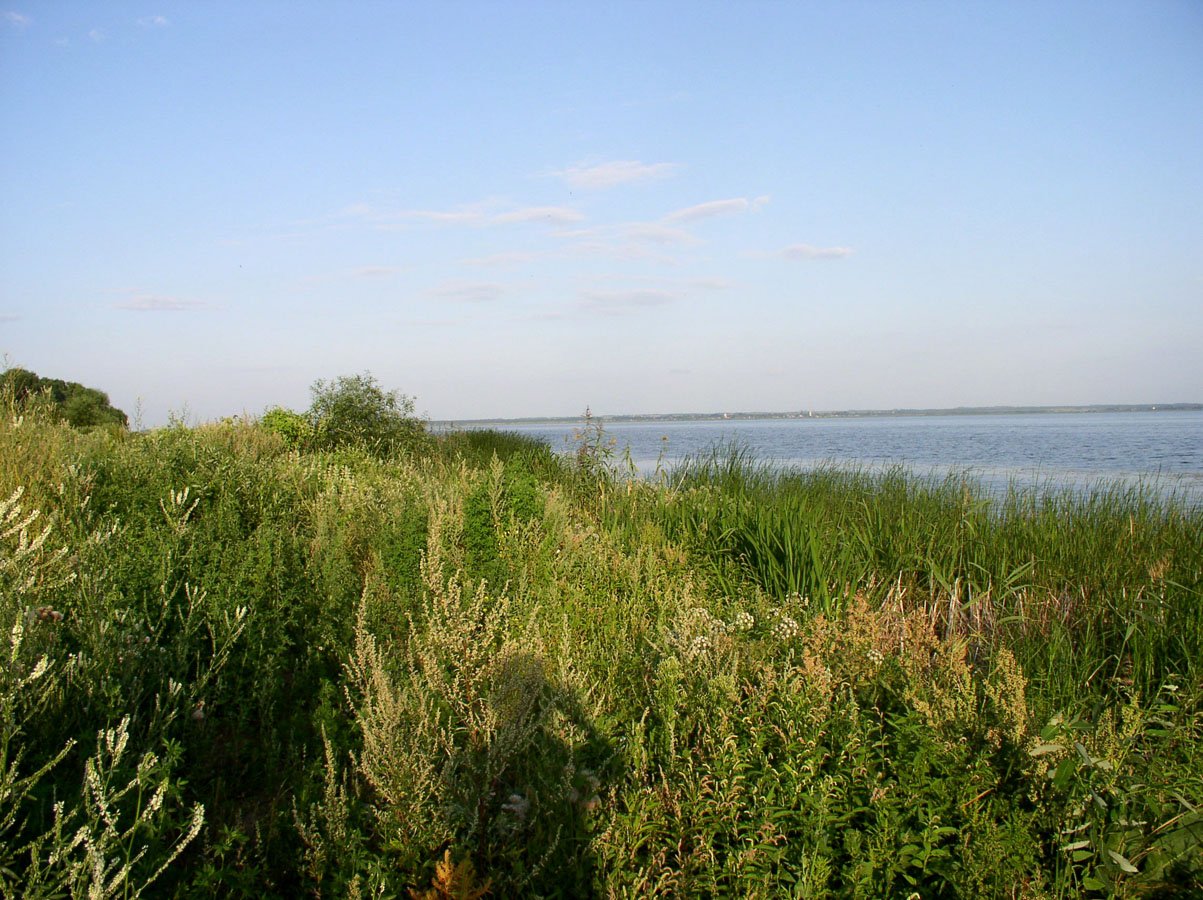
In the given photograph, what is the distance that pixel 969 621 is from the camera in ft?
16.5

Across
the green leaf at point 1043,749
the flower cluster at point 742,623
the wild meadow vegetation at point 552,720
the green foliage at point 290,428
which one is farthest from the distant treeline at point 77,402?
the green leaf at point 1043,749

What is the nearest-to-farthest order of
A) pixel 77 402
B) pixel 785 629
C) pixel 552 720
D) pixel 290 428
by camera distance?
1. pixel 552 720
2. pixel 785 629
3. pixel 290 428
4. pixel 77 402

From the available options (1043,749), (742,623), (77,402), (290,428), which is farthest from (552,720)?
(77,402)

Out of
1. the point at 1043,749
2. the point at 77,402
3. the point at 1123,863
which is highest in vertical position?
the point at 77,402

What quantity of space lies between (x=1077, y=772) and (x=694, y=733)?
4.53 ft

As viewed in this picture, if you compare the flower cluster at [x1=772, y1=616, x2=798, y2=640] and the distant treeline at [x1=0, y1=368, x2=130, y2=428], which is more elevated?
the distant treeline at [x1=0, y1=368, x2=130, y2=428]

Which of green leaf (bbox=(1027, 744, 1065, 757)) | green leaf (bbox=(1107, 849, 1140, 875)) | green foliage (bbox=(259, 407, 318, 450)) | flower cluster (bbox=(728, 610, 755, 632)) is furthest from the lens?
green foliage (bbox=(259, 407, 318, 450))

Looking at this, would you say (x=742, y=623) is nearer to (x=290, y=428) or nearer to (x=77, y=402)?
(x=290, y=428)

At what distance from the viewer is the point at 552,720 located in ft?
9.15

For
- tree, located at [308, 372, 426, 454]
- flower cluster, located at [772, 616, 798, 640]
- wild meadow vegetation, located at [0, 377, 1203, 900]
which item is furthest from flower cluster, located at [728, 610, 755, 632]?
tree, located at [308, 372, 426, 454]

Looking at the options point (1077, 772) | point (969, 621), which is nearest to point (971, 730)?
point (1077, 772)

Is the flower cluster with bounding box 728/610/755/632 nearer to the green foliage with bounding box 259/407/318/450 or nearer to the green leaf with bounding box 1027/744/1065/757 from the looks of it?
the green leaf with bounding box 1027/744/1065/757

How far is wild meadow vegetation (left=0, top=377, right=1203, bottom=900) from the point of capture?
2277 mm

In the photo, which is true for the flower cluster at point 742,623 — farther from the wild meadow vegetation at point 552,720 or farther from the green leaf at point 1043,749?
the green leaf at point 1043,749
